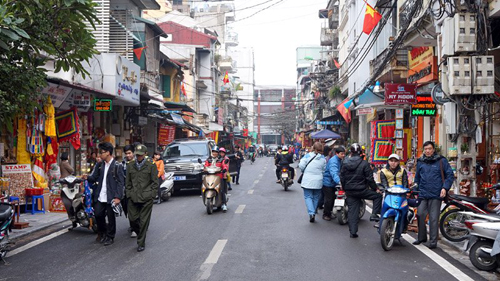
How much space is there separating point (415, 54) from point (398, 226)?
485 inches

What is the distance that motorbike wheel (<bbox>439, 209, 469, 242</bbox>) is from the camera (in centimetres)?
914

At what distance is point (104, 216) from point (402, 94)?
38.3ft

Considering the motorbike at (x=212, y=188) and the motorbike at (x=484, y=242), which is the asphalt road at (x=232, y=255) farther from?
the motorbike at (x=212, y=188)

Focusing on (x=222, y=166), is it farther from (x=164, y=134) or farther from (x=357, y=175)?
(x=164, y=134)

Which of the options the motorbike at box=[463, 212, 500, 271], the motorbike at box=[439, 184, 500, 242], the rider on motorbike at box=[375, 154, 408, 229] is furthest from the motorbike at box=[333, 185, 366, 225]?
the motorbike at box=[463, 212, 500, 271]

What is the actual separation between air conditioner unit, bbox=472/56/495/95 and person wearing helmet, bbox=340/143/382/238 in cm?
313

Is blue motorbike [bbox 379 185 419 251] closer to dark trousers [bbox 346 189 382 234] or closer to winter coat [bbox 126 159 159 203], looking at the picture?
dark trousers [bbox 346 189 382 234]

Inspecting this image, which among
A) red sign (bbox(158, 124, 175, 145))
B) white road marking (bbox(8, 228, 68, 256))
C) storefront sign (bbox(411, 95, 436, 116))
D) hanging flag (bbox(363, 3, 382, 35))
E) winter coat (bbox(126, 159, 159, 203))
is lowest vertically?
white road marking (bbox(8, 228, 68, 256))

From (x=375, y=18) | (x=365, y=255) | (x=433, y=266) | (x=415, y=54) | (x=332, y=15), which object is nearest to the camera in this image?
(x=433, y=266)

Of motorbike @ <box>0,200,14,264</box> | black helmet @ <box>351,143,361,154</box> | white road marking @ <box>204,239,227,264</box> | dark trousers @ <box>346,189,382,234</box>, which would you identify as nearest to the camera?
white road marking @ <box>204,239,227,264</box>

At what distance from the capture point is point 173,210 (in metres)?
14.3

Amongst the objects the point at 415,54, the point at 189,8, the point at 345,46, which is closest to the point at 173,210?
the point at 415,54

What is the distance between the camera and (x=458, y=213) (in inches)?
365

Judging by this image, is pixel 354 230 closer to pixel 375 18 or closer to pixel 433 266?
pixel 433 266
